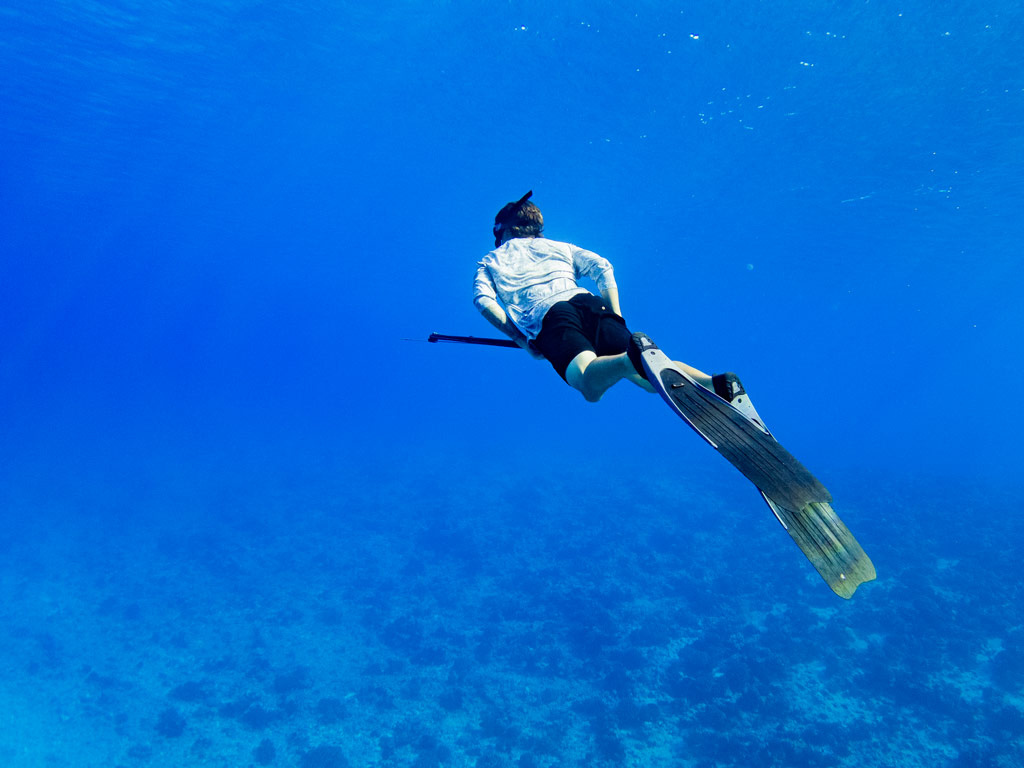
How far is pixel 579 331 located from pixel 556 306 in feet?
0.87

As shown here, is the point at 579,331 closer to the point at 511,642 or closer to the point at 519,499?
the point at 511,642

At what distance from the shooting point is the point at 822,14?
1183 centimetres

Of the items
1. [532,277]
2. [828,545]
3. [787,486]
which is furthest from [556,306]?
[828,545]

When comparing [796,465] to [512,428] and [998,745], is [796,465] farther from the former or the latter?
[512,428]

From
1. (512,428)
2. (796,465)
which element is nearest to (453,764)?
(796,465)

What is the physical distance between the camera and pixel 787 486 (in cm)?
223

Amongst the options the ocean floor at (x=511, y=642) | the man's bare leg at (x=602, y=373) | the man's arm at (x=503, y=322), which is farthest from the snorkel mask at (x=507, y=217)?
the ocean floor at (x=511, y=642)

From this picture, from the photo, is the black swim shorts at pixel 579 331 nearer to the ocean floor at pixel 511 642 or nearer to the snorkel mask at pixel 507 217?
the snorkel mask at pixel 507 217

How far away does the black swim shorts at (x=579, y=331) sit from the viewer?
130 inches

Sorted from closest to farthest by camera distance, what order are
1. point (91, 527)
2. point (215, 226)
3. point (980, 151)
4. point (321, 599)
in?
point (321, 599) < point (980, 151) < point (91, 527) < point (215, 226)

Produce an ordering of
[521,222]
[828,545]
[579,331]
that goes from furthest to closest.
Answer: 1. [521,222]
2. [579,331]
3. [828,545]

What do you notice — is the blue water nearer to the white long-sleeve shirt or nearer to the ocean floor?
the ocean floor

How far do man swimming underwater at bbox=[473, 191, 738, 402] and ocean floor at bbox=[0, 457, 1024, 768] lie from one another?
10.4 m

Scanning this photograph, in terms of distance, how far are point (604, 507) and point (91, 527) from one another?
21142mm
